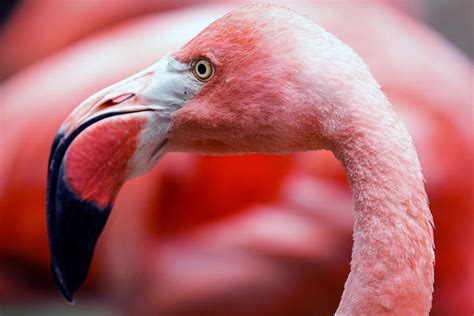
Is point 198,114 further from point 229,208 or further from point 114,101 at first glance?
point 229,208

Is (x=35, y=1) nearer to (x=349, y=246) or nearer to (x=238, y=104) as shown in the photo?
(x=349, y=246)

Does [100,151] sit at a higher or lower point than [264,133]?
lower

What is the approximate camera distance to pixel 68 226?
1.13 meters

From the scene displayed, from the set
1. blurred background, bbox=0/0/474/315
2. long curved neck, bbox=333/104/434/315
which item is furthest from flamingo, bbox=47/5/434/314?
blurred background, bbox=0/0/474/315

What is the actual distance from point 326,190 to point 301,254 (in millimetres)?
234

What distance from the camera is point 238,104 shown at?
1.08 metres

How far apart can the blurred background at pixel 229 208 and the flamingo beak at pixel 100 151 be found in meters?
1.59

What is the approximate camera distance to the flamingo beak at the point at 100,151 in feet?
3.67

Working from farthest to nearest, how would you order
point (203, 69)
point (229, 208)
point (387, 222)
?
point (229, 208)
point (203, 69)
point (387, 222)

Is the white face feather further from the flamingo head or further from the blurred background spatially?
the blurred background

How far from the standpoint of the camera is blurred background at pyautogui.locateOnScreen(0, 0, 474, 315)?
2.74 metres

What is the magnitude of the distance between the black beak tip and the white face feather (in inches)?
3.4

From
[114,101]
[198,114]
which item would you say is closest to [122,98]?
[114,101]

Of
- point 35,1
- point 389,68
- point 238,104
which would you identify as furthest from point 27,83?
point 238,104
